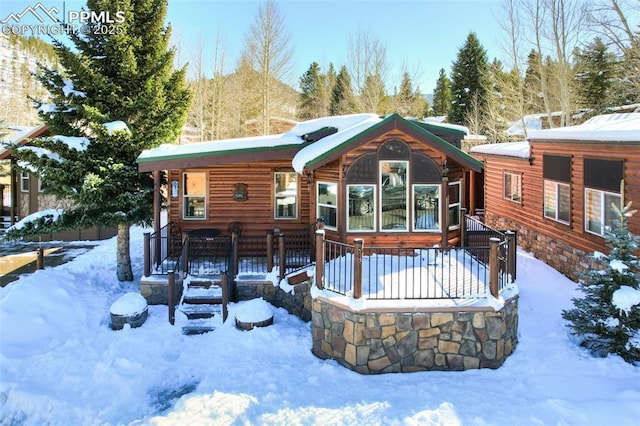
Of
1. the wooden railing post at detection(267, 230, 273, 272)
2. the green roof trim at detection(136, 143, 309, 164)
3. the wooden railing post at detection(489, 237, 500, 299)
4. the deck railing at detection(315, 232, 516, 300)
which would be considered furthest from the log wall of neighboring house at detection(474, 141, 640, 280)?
the green roof trim at detection(136, 143, 309, 164)

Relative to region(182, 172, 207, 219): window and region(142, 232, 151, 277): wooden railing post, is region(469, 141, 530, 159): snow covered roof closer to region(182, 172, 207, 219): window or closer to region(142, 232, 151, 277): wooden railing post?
region(182, 172, 207, 219): window

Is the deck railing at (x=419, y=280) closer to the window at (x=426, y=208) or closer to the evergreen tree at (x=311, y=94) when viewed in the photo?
the window at (x=426, y=208)

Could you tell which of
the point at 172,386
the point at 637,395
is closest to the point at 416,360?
the point at 637,395

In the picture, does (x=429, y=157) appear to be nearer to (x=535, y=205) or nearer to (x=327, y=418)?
(x=535, y=205)

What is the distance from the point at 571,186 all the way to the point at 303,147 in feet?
22.1

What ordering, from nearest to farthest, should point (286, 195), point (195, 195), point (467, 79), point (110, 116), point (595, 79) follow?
point (110, 116)
point (195, 195)
point (286, 195)
point (595, 79)
point (467, 79)

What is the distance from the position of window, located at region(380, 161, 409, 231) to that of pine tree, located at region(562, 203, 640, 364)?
4.13 m

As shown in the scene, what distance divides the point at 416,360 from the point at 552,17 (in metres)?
19.0

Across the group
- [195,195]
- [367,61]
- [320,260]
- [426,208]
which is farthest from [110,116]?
[367,61]

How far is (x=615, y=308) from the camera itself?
7152mm

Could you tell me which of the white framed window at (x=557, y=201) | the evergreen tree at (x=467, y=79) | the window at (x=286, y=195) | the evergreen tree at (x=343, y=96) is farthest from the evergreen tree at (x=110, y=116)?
the evergreen tree at (x=467, y=79)

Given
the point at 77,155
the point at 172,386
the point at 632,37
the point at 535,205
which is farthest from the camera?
the point at 632,37

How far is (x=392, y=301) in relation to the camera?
7.40 m

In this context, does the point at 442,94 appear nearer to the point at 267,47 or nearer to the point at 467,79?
the point at 467,79
